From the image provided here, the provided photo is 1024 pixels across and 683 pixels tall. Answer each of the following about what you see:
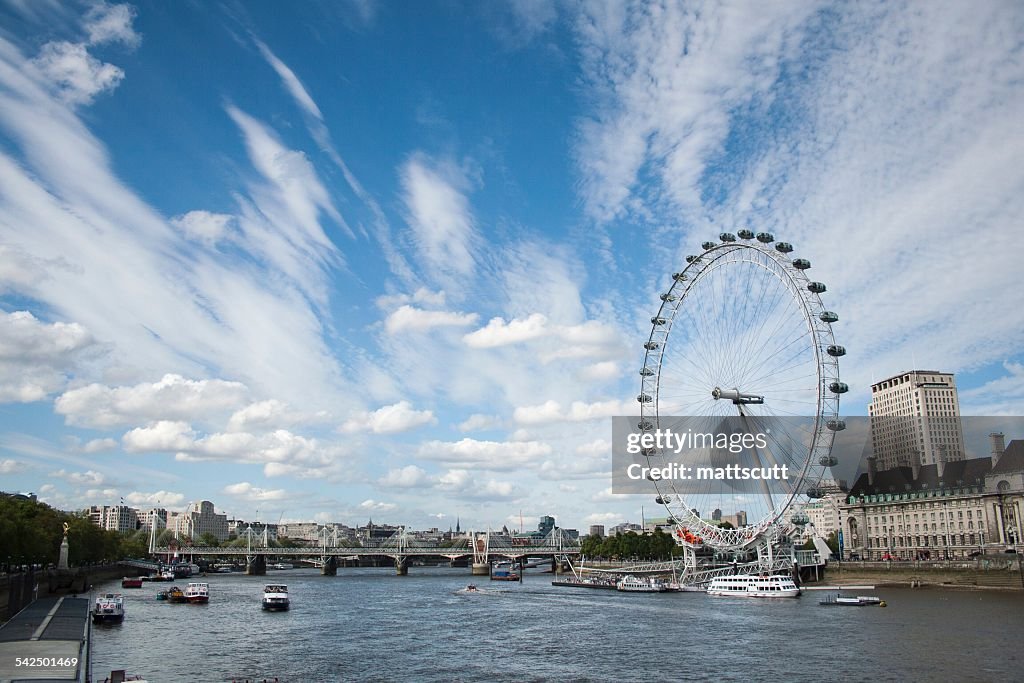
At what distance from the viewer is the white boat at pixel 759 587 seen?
96625 millimetres

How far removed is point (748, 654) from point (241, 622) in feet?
146

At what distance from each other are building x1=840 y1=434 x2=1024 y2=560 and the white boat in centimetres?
3488

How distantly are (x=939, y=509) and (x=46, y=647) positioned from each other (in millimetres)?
126776

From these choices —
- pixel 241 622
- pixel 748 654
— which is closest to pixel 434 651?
pixel 748 654

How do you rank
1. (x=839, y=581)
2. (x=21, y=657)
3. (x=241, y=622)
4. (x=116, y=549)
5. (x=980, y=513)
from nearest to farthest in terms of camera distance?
1. (x=21, y=657)
2. (x=241, y=622)
3. (x=839, y=581)
4. (x=980, y=513)
5. (x=116, y=549)

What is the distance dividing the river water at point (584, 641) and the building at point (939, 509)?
3000cm

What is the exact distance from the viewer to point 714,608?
277 feet

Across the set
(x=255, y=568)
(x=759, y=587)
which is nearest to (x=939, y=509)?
(x=759, y=587)

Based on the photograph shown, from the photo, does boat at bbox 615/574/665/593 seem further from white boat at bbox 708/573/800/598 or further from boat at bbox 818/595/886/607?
boat at bbox 818/595/886/607

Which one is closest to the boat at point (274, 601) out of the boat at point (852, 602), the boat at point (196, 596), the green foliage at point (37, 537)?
the boat at point (196, 596)

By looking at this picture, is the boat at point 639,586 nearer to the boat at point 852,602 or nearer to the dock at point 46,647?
the boat at point 852,602

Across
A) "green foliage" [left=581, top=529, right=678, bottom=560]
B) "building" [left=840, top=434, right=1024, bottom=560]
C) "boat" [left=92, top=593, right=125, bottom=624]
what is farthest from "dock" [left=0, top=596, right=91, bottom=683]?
"green foliage" [left=581, top=529, right=678, bottom=560]

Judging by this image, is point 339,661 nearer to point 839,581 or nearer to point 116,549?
point 839,581

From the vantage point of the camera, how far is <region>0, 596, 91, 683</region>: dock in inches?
1146
